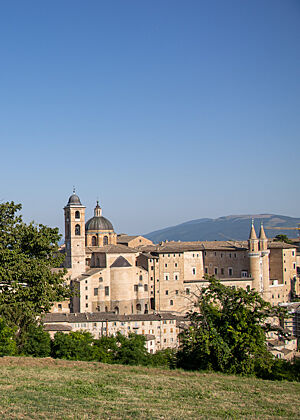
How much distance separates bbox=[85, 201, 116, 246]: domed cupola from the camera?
73.6 meters

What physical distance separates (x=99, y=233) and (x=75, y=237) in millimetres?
11254

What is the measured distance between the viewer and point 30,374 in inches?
727

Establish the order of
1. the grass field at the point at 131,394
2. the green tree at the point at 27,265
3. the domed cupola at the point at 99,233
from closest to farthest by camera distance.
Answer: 1. the grass field at the point at 131,394
2. the green tree at the point at 27,265
3. the domed cupola at the point at 99,233

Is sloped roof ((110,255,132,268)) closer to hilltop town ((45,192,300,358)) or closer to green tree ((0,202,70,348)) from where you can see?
hilltop town ((45,192,300,358))

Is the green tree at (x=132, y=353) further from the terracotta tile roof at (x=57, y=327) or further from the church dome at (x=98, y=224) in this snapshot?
the church dome at (x=98, y=224)

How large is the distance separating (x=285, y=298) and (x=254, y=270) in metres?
7.50

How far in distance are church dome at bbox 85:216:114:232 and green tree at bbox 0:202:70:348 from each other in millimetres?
52351

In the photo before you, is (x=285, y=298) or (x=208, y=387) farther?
(x=285, y=298)

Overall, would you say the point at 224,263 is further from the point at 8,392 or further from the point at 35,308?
the point at 8,392

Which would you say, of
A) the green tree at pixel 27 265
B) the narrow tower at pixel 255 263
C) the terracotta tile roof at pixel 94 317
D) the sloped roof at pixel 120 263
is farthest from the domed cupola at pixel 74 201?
the green tree at pixel 27 265

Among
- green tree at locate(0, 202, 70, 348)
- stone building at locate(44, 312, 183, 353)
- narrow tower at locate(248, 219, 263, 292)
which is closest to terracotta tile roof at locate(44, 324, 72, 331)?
stone building at locate(44, 312, 183, 353)

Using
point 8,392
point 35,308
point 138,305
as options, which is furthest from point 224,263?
point 8,392

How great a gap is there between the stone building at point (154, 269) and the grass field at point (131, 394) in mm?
35040

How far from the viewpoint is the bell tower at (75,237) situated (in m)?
62.1
